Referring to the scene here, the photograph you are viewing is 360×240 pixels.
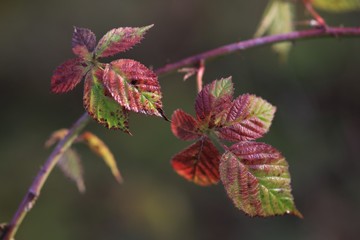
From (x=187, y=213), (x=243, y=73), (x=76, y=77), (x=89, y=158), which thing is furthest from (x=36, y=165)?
(x=76, y=77)

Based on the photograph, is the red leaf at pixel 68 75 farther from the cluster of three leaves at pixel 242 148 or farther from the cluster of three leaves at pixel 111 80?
the cluster of three leaves at pixel 242 148

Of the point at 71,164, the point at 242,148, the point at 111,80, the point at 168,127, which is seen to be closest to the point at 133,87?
the point at 111,80

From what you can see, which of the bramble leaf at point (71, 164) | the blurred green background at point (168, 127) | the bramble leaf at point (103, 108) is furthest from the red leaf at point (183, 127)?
the blurred green background at point (168, 127)

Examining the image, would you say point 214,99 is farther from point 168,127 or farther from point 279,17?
point 168,127

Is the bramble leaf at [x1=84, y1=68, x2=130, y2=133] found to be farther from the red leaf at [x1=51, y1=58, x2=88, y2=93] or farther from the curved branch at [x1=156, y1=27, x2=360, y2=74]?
the curved branch at [x1=156, y1=27, x2=360, y2=74]

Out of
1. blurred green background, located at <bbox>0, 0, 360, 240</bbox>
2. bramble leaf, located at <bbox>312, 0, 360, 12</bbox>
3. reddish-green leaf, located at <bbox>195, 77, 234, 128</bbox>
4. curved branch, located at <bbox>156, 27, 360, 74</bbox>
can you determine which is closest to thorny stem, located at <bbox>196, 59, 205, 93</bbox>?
curved branch, located at <bbox>156, 27, 360, 74</bbox>

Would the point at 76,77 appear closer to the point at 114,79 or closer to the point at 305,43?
the point at 114,79
